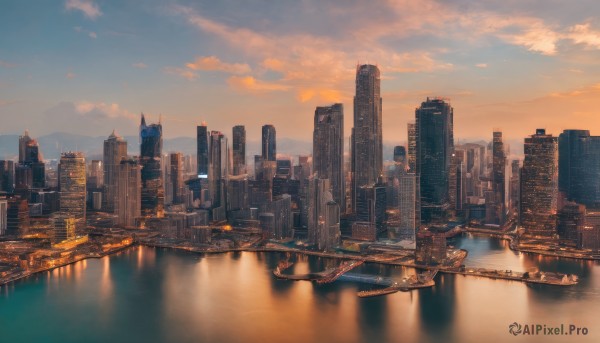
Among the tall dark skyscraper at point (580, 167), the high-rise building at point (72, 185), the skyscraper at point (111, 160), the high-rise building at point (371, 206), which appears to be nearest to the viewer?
the high-rise building at point (371, 206)

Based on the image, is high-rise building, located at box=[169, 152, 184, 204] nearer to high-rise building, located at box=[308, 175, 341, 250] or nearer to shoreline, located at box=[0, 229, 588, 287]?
shoreline, located at box=[0, 229, 588, 287]

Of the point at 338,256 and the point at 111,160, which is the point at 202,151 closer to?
the point at 111,160

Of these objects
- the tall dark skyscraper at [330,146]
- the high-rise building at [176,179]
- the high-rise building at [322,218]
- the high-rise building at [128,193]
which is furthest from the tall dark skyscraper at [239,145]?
the high-rise building at [322,218]

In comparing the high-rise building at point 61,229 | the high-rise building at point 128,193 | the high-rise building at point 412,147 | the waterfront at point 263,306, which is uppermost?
the high-rise building at point 412,147

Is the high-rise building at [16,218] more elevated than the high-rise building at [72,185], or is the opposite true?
the high-rise building at [72,185]

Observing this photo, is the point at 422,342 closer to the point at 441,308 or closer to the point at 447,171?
the point at 441,308

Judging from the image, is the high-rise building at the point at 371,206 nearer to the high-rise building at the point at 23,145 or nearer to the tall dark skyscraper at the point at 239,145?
the tall dark skyscraper at the point at 239,145

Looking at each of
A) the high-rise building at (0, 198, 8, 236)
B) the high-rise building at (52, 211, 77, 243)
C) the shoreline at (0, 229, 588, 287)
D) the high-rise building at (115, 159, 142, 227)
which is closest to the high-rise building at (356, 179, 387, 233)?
the shoreline at (0, 229, 588, 287)

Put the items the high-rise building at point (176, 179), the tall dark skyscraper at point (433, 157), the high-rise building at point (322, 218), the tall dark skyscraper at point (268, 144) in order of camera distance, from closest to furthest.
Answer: the high-rise building at point (322, 218), the tall dark skyscraper at point (433, 157), the high-rise building at point (176, 179), the tall dark skyscraper at point (268, 144)
